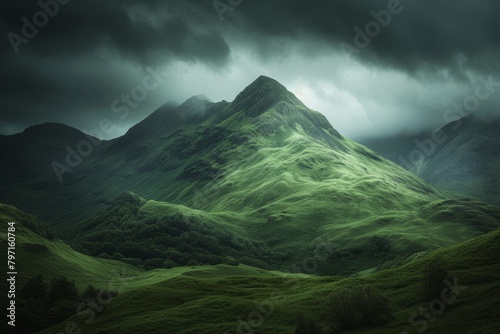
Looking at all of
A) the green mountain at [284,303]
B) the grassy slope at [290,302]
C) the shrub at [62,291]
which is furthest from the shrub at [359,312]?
the shrub at [62,291]

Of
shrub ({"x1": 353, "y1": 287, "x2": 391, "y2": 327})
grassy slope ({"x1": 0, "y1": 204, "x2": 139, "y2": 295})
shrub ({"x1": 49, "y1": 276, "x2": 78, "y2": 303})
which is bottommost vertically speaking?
shrub ({"x1": 353, "y1": 287, "x2": 391, "y2": 327})

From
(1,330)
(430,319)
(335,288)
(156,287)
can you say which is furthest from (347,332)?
(1,330)

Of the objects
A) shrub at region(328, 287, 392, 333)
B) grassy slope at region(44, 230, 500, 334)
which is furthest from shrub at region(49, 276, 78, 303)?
shrub at region(328, 287, 392, 333)

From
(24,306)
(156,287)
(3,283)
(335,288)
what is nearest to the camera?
(335,288)

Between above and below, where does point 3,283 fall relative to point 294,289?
above

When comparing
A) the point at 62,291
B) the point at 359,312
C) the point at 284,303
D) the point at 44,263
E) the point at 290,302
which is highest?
the point at 44,263

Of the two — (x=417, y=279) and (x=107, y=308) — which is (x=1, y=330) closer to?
(x=107, y=308)

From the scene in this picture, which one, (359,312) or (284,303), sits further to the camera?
(284,303)

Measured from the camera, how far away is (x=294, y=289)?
283 ft

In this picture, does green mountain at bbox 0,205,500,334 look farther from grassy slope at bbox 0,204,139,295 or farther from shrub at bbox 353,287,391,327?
grassy slope at bbox 0,204,139,295

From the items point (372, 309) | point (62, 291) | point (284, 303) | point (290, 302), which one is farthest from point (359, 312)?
point (62, 291)

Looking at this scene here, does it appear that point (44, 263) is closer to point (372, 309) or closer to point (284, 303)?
point (284, 303)

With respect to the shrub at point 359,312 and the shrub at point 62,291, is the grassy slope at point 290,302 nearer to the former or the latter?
the shrub at point 359,312

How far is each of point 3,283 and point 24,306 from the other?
4468 cm
